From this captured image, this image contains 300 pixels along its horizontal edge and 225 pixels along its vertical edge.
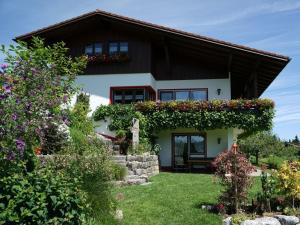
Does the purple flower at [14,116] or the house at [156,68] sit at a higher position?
the house at [156,68]

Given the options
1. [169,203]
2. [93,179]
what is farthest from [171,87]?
[93,179]

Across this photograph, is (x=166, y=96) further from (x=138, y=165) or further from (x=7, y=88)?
(x=7, y=88)

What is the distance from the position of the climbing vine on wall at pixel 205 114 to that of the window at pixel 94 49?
14.2 feet

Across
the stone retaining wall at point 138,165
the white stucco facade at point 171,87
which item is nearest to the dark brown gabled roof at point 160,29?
the white stucco facade at point 171,87

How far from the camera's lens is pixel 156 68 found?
74.7 feet

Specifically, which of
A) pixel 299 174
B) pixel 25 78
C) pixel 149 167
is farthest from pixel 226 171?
pixel 149 167

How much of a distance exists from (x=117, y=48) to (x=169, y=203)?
13.4 m

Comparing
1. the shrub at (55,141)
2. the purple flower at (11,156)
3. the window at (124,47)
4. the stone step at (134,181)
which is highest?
the window at (124,47)

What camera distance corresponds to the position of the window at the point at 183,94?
868 inches

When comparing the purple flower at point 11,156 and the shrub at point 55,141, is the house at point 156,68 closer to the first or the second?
the shrub at point 55,141

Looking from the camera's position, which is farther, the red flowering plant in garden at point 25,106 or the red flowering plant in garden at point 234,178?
the red flowering plant in garden at point 234,178

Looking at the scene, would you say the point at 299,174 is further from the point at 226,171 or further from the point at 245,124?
the point at 245,124

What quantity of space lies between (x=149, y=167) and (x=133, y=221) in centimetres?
812

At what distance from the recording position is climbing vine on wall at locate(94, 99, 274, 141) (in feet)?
61.8
